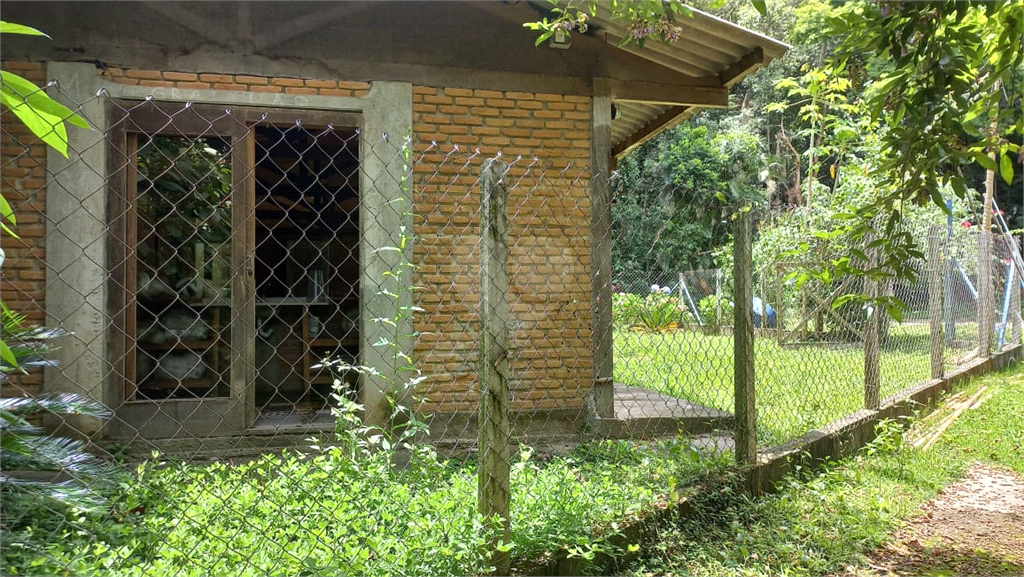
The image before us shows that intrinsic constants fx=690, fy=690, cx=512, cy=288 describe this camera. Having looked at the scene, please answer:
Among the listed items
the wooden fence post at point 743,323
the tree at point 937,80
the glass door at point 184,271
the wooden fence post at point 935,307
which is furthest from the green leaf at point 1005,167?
the wooden fence post at point 935,307

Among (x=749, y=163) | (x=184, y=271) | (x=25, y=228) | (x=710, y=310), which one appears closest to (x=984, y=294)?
(x=710, y=310)

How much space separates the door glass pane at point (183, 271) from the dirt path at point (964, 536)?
14.9 feet

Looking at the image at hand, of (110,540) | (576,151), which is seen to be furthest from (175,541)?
(576,151)

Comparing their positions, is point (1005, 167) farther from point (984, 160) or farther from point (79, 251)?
point (79, 251)

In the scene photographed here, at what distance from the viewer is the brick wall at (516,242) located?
522 centimetres

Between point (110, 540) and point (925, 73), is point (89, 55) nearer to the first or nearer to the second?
point (110, 540)

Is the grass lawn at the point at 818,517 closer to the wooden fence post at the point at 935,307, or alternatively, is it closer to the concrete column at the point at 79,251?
the wooden fence post at the point at 935,307

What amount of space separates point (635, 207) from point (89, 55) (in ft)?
55.1

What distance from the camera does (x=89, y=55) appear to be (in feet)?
15.5

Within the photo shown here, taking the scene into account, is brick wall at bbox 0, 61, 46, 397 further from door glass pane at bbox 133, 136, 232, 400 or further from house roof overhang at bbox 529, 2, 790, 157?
house roof overhang at bbox 529, 2, 790, 157

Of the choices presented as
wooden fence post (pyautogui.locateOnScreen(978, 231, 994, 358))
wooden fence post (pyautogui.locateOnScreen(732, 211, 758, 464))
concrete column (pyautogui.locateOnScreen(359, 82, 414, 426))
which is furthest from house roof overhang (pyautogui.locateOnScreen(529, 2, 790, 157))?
wooden fence post (pyautogui.locateOnScreen(978, 231, 994, 358))

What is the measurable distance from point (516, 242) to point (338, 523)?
2853mm

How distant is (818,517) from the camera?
374 centimetres

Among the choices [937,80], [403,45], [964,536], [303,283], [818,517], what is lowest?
[964,536]
